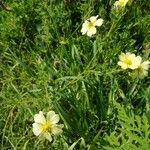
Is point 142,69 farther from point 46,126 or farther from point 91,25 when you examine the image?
point 46,126

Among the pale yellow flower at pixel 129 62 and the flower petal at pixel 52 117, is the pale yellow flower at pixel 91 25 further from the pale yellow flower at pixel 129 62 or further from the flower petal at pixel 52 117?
the flower petal at pixel 52 117

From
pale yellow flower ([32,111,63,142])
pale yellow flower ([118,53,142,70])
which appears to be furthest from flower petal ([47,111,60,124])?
pale yellow flower ([118,53,142,70])

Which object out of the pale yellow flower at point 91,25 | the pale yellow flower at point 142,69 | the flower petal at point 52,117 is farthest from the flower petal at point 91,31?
the flower petal at point 52,117

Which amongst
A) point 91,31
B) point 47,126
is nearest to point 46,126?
point 47,126

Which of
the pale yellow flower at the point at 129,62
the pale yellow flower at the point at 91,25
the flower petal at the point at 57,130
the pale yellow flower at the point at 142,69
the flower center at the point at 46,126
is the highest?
the pale yellow flower at the point at 91,25

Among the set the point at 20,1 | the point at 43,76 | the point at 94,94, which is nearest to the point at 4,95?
the point at 43,76

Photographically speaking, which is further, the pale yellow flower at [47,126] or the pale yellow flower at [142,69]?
the pale yellow flower at [142,69]

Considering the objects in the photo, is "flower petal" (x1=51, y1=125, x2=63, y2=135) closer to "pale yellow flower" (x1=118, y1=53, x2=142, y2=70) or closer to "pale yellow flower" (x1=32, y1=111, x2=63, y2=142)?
"pale yellow flower" (x1=32, y1=111, x2=63, y2=142)
